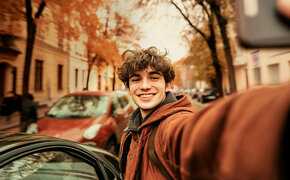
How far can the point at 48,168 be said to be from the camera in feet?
5.53

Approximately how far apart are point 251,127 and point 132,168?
951 millimetres

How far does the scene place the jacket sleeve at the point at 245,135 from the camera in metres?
0.31

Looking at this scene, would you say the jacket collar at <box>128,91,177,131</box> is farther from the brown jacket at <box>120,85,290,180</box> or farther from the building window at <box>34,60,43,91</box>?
the building window at <box>34,60,43,91</box>

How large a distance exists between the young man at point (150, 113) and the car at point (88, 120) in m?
2.46

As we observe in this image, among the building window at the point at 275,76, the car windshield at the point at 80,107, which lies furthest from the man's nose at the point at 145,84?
the car windshield at the point at 80,107

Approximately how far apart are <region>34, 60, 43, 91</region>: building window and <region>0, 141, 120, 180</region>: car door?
540 inches

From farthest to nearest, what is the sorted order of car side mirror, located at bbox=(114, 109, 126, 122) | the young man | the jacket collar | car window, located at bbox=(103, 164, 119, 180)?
car side mirror, located at bbox=(114, 109, 126, 122) → car window, located at bbox=(103, 164, 119, 180) → the jacket collar → the young man

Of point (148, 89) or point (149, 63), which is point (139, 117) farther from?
point (149, 63)

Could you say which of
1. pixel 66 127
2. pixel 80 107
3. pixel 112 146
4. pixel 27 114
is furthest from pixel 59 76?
pixel 112 146

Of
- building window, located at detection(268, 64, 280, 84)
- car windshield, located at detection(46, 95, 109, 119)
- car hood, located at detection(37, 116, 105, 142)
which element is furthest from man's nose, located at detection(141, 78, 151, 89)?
car windshield, located at detection(46, 95, 109, 119)

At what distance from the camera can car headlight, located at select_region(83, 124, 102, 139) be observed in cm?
380

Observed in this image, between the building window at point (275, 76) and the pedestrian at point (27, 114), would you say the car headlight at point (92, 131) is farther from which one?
the building window at point (275, 76)

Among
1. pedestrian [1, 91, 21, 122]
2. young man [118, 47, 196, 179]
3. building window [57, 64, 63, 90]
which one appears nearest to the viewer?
young man [118, 47, 196, 179]

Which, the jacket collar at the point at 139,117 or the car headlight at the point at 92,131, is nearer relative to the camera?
the jacket collar at the point at 139,117
